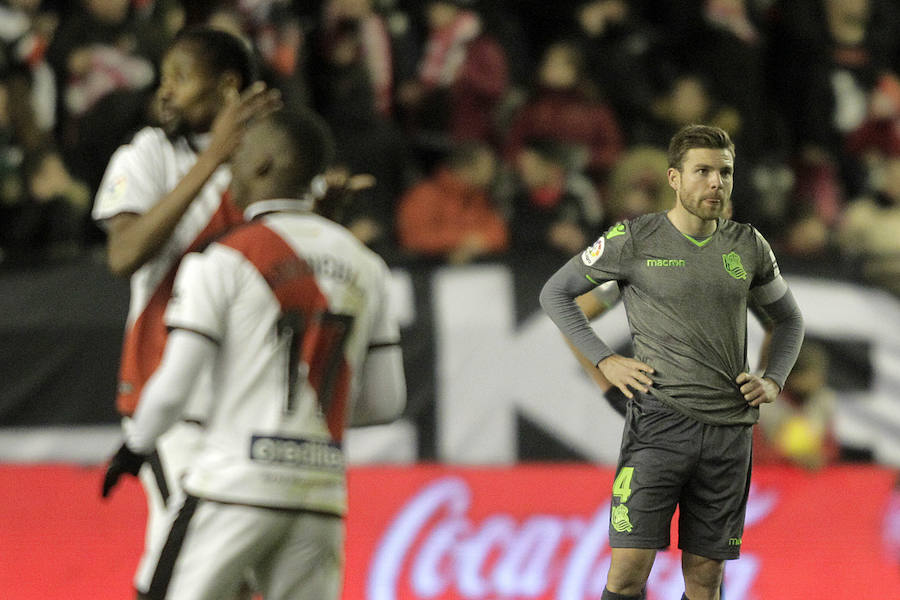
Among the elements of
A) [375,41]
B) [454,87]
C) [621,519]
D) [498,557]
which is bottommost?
[498,557]

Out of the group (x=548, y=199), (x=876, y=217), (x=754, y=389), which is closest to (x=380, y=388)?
(x=754, y=389)

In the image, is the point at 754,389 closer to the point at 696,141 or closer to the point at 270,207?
the point at 696,141

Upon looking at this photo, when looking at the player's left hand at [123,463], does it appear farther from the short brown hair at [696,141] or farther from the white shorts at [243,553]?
the short brown hair at [696,141]

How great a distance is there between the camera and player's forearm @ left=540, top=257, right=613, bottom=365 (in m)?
4.51

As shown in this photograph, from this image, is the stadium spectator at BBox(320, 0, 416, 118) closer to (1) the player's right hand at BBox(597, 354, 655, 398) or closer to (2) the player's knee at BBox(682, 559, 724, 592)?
(1) the player's right hand at BBox(597, 354, 655, 398)

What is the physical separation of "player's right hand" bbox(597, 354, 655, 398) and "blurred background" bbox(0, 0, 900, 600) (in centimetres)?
215

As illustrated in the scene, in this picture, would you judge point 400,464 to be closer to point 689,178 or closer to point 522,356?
point 522,356

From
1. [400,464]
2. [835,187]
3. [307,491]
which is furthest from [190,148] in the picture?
[835,187]

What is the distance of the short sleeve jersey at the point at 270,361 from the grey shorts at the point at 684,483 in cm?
142

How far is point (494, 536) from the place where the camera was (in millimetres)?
6559

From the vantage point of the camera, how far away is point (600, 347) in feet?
14.9

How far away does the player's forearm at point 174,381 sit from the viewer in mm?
3129

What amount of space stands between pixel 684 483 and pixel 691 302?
630mm

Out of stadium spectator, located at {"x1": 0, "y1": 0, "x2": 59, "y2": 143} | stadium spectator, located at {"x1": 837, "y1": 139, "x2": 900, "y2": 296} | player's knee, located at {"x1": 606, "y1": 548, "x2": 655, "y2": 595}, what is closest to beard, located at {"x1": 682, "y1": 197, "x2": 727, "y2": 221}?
player's knee, located at {"x1": 606, "y1": 548, "x2": 655, "y2": 595}
